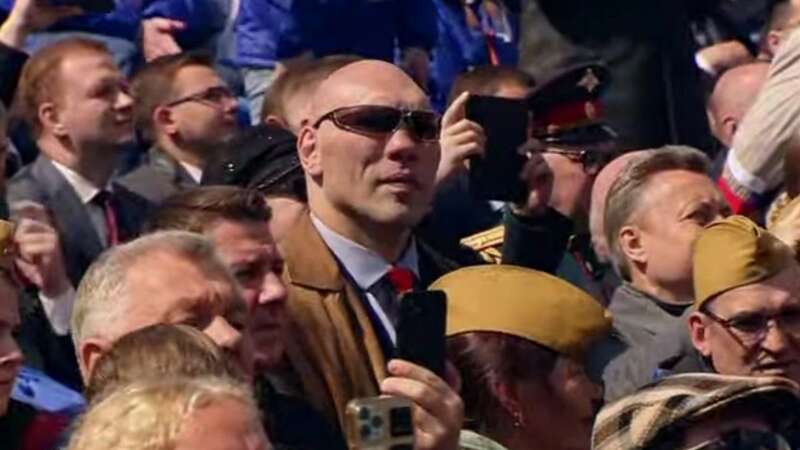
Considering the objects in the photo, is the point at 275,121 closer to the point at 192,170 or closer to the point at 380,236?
the point at 192,170

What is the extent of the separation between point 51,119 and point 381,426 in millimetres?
A: 4494

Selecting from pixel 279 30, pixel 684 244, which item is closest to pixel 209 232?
pixel 684 244

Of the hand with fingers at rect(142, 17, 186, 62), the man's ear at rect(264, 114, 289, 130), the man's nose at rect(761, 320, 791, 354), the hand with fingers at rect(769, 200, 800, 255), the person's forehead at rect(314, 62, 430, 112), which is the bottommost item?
the hand with fingers at rect(142, 17, 186, 62)

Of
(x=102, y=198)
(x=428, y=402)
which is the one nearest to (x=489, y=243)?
(x=102, y=198)

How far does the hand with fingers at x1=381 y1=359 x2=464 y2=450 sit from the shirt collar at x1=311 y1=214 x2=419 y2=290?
1.30 meters

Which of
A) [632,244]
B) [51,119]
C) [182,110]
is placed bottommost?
[182,110]

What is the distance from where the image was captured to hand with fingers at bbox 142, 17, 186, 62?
1153 centimetres

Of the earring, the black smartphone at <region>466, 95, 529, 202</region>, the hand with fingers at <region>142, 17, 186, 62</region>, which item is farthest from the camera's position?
the hand with fingers at <region>142, 17, 186, 62</region>

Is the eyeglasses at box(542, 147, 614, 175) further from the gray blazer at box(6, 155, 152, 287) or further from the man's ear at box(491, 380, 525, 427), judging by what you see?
the man's ear at box(491, 380, 525, 427)

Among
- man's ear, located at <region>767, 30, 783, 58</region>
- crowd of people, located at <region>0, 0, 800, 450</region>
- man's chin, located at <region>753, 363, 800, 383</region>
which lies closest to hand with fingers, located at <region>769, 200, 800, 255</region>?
crowd of people, located at <region>0, 0, 800, 450</region>

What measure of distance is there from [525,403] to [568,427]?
0.38ft

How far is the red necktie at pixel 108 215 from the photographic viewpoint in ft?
29.6

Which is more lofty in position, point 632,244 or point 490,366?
point 490,366

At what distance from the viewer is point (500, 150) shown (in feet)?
26.9
